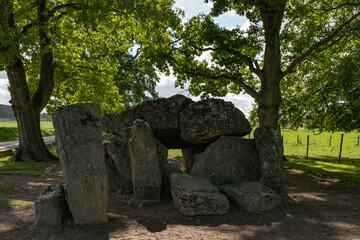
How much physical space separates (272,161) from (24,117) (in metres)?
13.0

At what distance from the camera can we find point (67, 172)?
6086 millimetres

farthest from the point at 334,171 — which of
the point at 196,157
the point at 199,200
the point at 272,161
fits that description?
the point at 199,200

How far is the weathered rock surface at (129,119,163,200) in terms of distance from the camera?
8.09m

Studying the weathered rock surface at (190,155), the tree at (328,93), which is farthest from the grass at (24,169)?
the tree at (328,93)

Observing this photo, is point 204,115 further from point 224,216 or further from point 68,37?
point 68,37

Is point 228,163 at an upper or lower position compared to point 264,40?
lower

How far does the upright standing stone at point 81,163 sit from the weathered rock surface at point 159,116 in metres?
3.04

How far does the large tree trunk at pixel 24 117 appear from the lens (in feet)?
49.4

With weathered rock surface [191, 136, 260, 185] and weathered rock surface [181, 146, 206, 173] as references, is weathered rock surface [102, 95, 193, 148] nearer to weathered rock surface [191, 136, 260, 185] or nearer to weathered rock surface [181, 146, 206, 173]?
weathered rock surface [181, 146, 206, 173]

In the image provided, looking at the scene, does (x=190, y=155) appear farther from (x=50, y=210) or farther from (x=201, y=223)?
(x=50, y=210)

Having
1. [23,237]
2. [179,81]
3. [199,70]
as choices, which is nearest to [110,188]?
[23,237]

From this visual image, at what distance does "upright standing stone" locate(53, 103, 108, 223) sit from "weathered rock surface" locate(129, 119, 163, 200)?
1.90 metres

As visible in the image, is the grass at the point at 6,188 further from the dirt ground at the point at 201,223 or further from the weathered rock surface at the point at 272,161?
the weathered rock surface at the point at 272,161

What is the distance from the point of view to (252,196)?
743 centimetres
